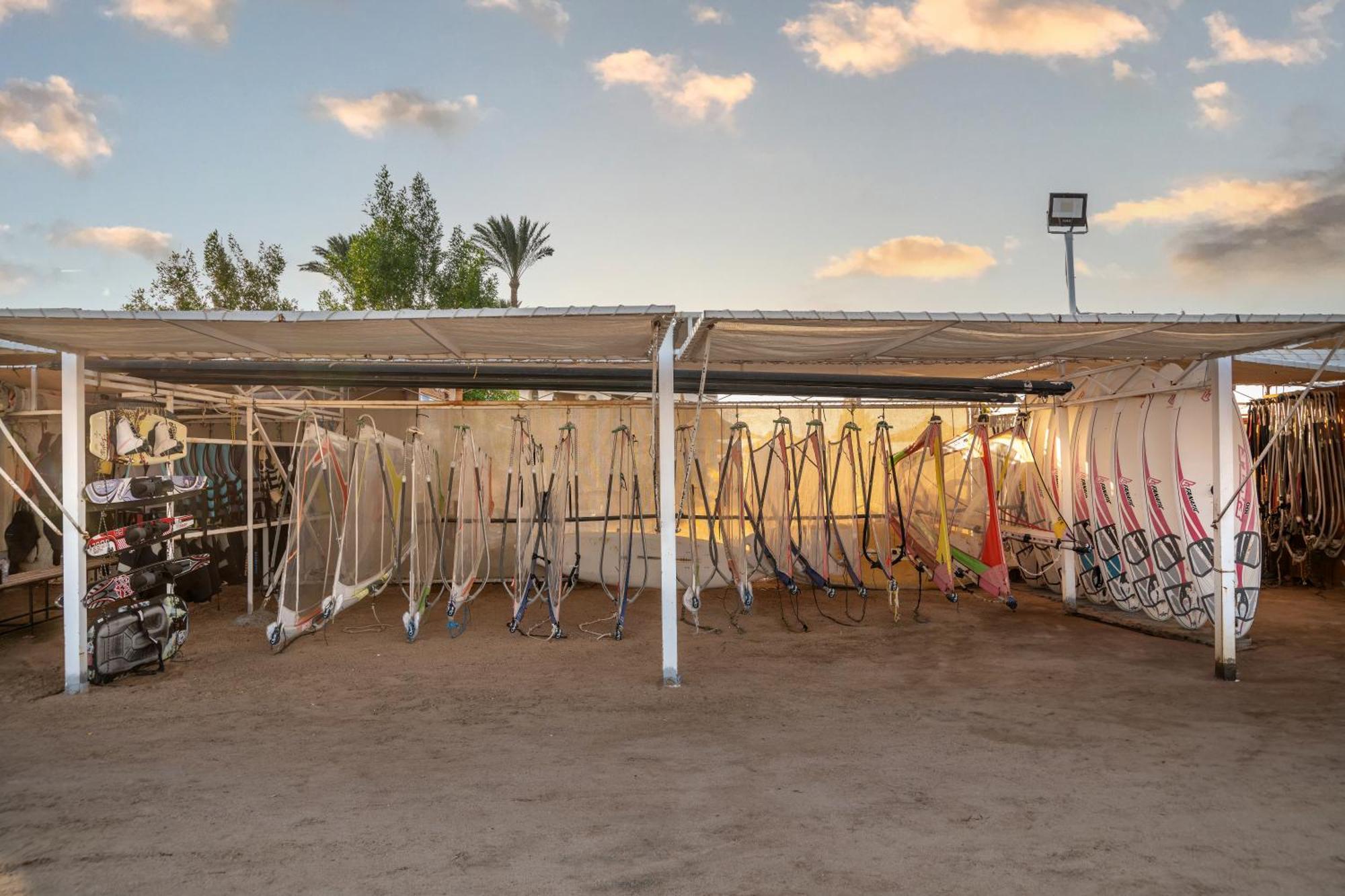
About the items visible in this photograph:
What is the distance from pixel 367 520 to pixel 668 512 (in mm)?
3242

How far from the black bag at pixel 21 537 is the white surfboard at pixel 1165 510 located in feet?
32.2

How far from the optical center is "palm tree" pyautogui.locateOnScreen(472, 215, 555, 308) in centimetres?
2377

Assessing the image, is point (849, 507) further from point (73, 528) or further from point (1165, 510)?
point (73, 528)

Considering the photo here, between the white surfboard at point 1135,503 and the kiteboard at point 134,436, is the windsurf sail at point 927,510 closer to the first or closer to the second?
the white surfboard at point 1135,503

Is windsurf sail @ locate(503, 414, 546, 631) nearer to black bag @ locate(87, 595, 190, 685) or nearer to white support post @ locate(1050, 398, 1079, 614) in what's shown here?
black bag @ locate(87, 595, 190, 685)

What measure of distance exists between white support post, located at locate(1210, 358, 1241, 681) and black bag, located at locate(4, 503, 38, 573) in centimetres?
961

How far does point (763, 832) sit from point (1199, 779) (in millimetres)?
2021

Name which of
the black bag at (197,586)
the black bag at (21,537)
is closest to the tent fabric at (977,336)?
the black bag at (197,586)

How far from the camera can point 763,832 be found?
3105 millimetres

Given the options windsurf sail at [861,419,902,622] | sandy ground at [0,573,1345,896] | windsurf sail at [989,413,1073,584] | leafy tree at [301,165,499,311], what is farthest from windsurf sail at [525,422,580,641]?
leafy tree at [301,165,499,311]

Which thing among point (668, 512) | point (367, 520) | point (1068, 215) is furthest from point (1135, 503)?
point (367, 520)

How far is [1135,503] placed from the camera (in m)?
6.85

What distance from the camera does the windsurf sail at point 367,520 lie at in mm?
6516

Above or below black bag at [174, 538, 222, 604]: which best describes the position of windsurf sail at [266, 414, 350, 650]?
above
